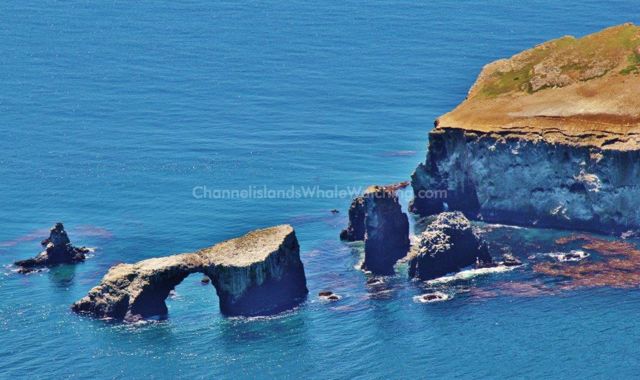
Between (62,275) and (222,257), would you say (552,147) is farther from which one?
(62,275)

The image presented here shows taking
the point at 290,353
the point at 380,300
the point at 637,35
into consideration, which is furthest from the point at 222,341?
the point at 637,35

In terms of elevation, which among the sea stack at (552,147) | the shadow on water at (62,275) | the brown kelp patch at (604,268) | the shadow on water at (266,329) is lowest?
the shadow on water at (266,329)

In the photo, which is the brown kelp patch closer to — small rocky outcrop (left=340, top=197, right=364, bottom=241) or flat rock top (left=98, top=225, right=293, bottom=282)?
small rocky outcrop (left=340, top=197, right=364, bottom=241)

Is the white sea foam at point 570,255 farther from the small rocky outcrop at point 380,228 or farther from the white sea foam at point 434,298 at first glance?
the small rocky outcrop at point 380,228

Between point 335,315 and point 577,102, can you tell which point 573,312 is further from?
point 577,102

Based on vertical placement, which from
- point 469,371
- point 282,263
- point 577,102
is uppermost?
point 577,102

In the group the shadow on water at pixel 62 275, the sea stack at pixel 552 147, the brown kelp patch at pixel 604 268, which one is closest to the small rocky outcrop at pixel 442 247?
the brown kelp patch at pixel 604 268

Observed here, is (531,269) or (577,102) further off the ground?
(577,102)
